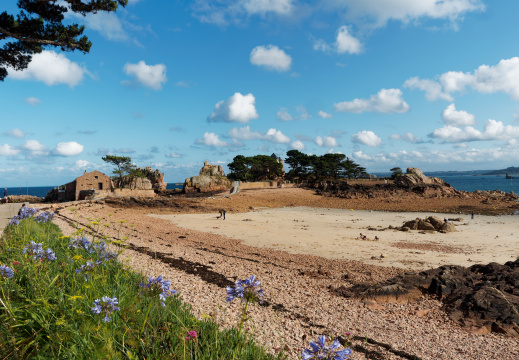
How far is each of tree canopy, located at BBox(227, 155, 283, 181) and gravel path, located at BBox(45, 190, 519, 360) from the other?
5083cm

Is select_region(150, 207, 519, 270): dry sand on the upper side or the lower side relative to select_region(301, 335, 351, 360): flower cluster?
lower

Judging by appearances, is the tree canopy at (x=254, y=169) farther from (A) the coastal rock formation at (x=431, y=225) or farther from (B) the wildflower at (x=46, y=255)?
(B) the wildflower at (x=46, y=255)

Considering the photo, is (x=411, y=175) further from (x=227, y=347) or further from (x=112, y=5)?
(x=227, y=347)

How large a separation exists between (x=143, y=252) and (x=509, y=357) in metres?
9.51

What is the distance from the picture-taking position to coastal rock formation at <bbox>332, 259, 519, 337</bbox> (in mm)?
5604

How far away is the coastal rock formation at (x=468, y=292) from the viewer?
5604mm

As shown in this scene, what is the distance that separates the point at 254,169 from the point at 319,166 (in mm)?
13546

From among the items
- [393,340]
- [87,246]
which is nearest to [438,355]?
[393,340]

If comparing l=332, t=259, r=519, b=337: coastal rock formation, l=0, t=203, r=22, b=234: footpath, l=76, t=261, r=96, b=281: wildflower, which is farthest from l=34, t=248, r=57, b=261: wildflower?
l=0, t=203, r=22, b=234: footpath

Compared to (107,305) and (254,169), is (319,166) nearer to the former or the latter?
(254,169)

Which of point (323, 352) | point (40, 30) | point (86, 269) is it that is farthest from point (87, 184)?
point (323, 352)

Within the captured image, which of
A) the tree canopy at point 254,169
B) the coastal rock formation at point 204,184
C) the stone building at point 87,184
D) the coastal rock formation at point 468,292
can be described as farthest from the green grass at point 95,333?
the tree canopy at point 254,169

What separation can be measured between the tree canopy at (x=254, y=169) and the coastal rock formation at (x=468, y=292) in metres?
53.6

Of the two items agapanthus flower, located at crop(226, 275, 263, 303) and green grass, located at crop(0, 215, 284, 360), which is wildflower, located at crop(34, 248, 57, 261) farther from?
agapanthus flower, located at crop(226, 275, 263, 303)
